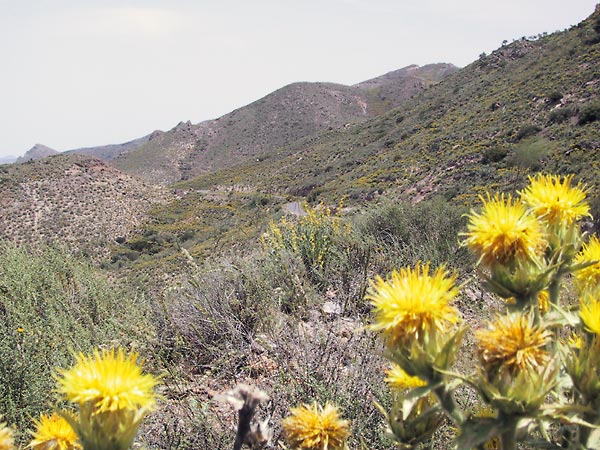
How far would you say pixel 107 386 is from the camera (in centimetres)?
110

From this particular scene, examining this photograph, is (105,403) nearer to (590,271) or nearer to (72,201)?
(590,271)

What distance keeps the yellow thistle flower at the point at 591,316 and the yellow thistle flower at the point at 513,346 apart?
10 centimetres

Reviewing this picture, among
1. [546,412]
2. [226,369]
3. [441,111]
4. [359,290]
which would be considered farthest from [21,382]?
[441,111]

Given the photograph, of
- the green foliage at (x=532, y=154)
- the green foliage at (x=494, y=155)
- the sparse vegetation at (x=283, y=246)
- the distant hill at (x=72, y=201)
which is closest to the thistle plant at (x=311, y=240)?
the sparse vegetation at (x=283, y=246)

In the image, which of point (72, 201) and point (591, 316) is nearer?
point (591, 316)

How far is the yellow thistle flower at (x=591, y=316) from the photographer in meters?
1.11

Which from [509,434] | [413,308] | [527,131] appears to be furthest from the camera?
[527,131]

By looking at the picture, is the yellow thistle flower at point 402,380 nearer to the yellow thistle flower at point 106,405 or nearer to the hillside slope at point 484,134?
the yellow thistle flower at point 106,405

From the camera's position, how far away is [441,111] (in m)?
43.2

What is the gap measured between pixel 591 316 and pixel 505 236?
0.29m

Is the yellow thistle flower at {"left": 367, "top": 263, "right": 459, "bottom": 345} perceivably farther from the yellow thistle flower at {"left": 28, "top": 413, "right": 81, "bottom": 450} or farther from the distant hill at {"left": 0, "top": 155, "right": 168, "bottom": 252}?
the distant hill at {"left": 0, "top": 155, "right": 168, "bottom": 252}

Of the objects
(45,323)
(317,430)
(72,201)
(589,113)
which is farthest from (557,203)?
(72,201)

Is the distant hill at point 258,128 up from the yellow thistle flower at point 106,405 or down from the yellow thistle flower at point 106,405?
up

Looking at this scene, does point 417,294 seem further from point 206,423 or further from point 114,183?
point 114,183
